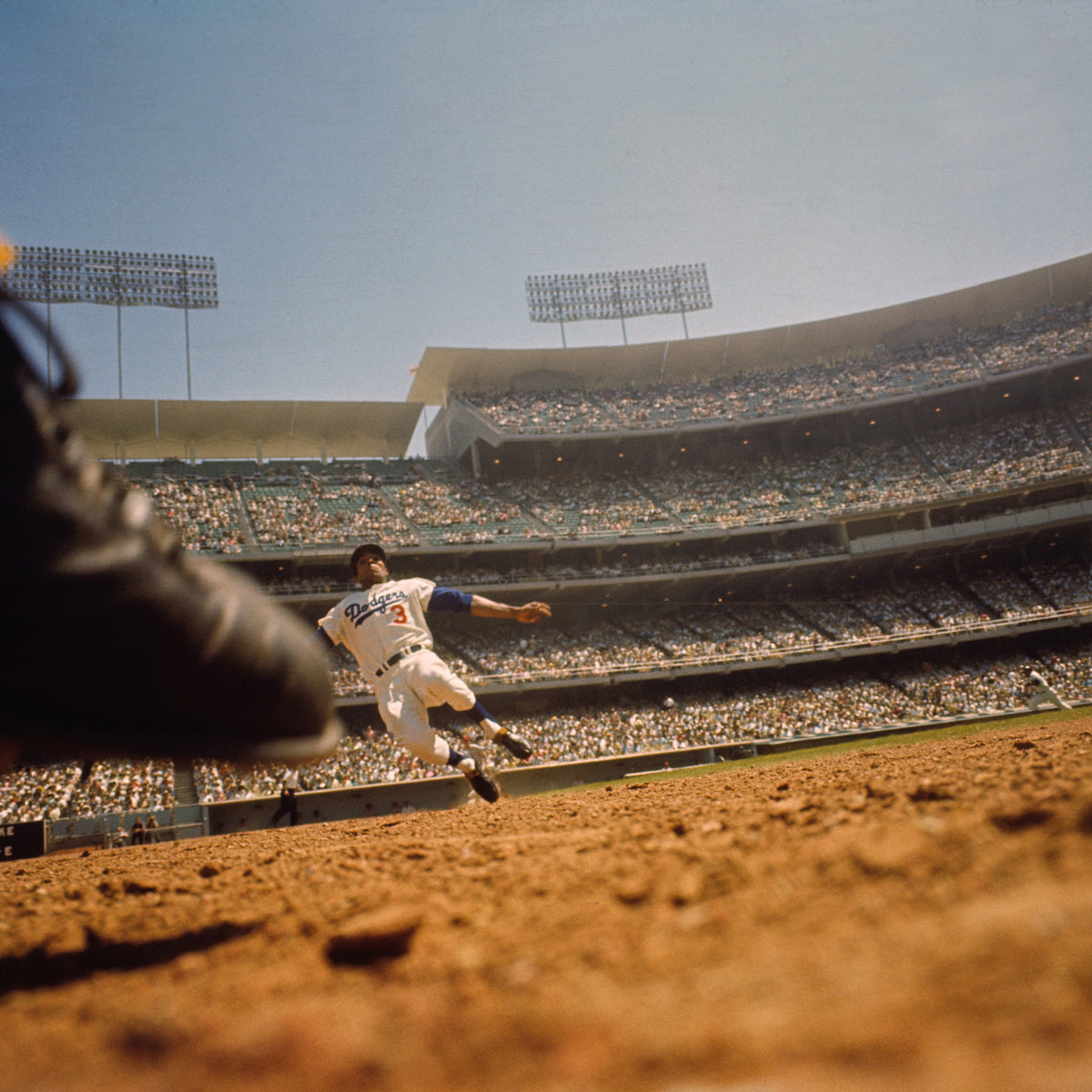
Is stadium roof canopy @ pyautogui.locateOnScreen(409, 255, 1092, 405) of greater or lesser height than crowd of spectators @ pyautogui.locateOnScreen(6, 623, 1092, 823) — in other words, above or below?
above

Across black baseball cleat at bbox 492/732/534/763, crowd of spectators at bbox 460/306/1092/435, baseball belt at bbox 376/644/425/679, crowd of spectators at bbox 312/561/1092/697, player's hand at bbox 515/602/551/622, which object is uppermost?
crowd of spectators at bbox 460/306/1092/435

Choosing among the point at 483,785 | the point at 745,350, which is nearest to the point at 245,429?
the point at 745,350

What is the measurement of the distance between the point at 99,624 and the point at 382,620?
3.73 m

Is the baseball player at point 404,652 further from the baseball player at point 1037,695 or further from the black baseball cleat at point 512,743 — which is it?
the baseball player at point 1037,695

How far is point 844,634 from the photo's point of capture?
1108 inches

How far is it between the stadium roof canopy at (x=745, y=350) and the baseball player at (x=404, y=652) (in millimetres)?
33335

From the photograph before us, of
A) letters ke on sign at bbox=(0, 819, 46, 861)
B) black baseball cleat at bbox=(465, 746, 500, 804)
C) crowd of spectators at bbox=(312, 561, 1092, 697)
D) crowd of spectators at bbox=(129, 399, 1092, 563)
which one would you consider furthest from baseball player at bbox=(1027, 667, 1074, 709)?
letters ke on sign at bbox=(0, 819, 46, 861)

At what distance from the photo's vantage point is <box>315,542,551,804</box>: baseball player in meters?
4.88

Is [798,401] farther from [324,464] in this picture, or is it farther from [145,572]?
[145,572]

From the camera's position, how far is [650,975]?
2.68ft

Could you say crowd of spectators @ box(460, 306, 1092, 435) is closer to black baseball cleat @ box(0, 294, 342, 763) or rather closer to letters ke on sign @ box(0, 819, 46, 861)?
letters ke on sign @ box(0, 819, 46, 861)

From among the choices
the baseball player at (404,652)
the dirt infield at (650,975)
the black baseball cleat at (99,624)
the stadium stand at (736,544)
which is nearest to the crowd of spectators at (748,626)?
the stadium stand at (736,544)

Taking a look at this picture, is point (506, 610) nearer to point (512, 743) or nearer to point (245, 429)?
point (512, 743)

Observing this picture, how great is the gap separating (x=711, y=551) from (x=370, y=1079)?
3111 centimetres
